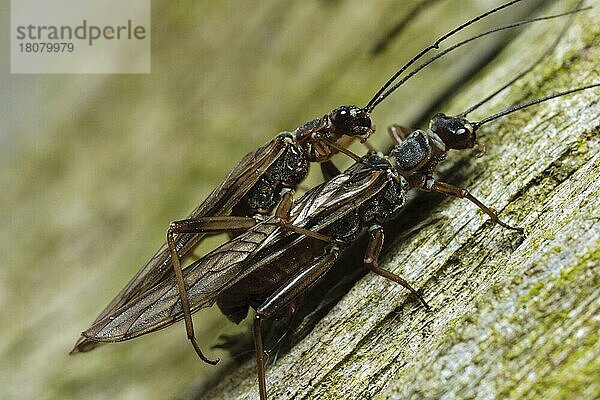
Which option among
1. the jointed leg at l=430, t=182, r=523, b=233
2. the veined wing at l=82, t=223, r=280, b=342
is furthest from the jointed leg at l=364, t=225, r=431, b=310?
the veined wing at l=82, t=223, r=280, b=342

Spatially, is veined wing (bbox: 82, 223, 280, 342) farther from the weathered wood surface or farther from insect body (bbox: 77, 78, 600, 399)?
the weathered wood surface

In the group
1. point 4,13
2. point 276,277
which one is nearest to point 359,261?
point 276,277

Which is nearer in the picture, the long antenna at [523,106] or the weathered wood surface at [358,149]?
the weathered wood surface at [358,149]

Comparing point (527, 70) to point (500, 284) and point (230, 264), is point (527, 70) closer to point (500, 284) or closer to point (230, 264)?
Answer: point (500, 284)

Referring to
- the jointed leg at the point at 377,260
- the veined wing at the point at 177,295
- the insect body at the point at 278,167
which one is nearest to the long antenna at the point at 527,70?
the insect body at the point at 278,167

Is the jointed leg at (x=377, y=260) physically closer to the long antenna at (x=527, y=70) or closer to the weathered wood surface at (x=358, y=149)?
the weathered wood surface at (x=358, y=149)

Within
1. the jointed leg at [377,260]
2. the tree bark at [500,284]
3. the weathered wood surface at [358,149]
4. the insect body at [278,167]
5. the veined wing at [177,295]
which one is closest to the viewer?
the tree bark at [500,284]

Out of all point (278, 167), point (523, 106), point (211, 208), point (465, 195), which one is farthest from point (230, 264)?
point (523, 106)
